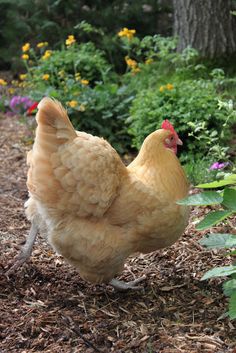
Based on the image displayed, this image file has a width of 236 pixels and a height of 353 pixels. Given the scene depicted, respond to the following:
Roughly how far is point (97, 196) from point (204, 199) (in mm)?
703

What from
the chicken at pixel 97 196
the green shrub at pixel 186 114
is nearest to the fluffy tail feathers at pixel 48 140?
the chicken at pixel 97 196

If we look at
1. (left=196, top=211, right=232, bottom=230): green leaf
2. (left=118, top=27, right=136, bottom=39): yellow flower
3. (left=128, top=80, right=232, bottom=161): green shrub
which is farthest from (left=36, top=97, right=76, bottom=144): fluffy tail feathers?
(left=118, top=27, right=136, bottom=39): yellow flower

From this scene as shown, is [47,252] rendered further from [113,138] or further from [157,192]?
[113,138]

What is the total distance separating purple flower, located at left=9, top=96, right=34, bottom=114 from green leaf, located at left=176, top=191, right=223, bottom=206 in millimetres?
5024

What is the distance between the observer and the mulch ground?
314cm

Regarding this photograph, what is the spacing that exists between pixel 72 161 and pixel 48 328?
3.15ft

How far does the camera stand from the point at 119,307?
360cm

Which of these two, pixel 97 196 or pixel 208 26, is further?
pixel 208 26

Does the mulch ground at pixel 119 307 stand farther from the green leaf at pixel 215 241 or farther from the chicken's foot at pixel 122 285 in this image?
the green leaf at pixel 215 241

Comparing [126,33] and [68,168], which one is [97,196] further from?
[126,33]

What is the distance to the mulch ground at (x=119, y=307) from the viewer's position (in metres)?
3.14

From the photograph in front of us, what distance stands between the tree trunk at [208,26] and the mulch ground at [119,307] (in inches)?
126

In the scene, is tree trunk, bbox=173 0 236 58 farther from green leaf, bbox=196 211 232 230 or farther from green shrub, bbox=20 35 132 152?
green leaf, bbox=196 211 232 230

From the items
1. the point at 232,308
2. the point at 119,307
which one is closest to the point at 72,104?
the point at 119,307
